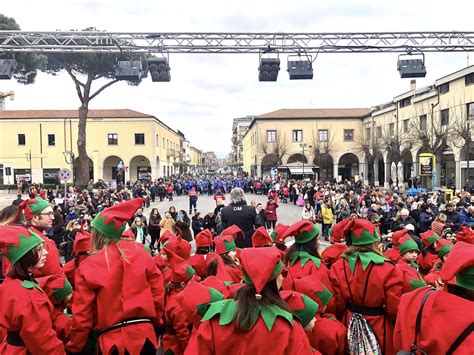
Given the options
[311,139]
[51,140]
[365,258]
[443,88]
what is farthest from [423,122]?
[51,140]

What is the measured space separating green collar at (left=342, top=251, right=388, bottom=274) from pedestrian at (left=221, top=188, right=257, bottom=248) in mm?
4642

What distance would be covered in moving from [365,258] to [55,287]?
2503 millimetres

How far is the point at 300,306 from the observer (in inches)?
99.7

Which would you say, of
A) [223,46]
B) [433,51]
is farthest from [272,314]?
[433,51]

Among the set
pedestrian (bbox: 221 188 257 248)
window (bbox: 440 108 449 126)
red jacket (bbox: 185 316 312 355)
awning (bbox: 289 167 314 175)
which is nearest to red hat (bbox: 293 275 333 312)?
red jacket (bbox: 185 316 312 355)

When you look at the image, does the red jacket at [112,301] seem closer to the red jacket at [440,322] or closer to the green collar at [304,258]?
the green collar at [304,258]

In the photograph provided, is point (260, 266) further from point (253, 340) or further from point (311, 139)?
point (311, 139)

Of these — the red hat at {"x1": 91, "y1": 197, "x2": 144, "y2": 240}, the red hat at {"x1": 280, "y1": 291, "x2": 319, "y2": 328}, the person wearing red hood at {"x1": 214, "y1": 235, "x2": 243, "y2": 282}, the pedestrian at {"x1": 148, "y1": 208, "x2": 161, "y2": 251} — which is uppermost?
the red hat at {"x1": 91, "y1": 197, "x2": 144, "y2": 240}

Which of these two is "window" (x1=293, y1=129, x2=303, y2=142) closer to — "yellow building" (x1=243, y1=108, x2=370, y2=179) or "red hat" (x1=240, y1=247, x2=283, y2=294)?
"yellow building" (x1=243, y1=108, x2=370, y2=179)

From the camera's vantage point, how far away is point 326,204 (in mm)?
14961

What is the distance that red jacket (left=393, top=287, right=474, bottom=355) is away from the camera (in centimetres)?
224

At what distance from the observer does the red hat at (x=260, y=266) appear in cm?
213

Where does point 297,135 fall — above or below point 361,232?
above

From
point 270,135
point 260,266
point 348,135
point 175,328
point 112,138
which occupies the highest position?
point 270,135
